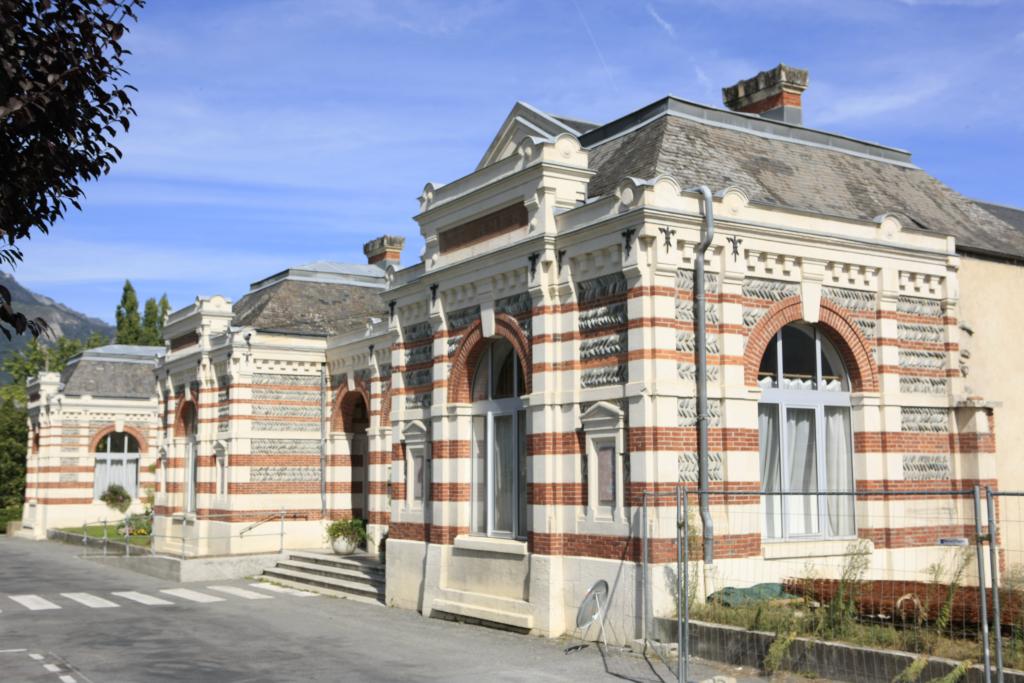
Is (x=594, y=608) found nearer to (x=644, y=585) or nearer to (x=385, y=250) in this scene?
(x=644, y=585)

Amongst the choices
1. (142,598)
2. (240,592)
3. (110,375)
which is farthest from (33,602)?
(110,375)

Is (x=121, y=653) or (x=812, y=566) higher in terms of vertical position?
(x=812, y=566)

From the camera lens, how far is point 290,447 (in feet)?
96.6

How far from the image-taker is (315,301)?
105 feet

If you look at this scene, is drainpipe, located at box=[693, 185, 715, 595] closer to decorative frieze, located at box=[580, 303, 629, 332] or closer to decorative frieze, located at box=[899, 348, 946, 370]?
decorative frieze, located at box=[580, 303, 629, 332]

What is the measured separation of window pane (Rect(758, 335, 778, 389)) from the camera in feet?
52.3

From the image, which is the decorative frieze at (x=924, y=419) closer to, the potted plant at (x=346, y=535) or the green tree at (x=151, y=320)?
the potted plant at (x=346, y=535)

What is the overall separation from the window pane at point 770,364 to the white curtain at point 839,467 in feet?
3.66

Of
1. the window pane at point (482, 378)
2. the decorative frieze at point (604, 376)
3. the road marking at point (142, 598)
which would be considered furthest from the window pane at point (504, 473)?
the road marking at point (142, 598)

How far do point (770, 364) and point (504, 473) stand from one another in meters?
4.62

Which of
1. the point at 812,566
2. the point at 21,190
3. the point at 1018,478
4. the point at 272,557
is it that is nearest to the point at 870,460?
the point at 812,566

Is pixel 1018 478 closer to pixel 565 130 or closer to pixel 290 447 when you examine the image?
pixel 565 130

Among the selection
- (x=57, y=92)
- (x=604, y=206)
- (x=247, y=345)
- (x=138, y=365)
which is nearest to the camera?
(x=57, y=92)

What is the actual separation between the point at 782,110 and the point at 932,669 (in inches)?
503
